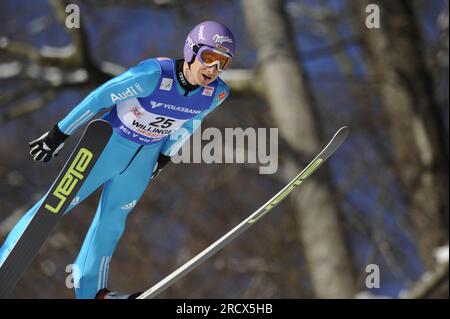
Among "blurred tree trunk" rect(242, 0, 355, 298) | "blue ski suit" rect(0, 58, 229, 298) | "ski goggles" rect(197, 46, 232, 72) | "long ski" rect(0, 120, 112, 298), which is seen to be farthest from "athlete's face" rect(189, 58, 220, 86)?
"blurred tree trunk" rect(242, 0, 355, 298)

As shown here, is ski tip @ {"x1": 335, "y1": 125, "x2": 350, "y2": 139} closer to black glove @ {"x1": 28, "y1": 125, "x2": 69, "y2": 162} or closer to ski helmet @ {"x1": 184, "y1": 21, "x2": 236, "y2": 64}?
ski helmet @ {"x1": 184, "y1": 21, "x2": 236, "y2": 64}

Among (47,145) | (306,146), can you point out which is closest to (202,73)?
(47,145)

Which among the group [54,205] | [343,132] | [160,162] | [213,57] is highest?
[213,57]

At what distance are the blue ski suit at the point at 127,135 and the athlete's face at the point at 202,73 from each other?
138 mm

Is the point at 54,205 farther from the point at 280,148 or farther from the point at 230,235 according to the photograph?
the point at 280,148

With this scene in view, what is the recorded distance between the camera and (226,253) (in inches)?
680

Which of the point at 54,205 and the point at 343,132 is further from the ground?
the point at 343,132

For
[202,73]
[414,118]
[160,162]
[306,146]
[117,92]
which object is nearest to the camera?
[202,73]

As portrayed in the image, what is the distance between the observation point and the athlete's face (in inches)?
132

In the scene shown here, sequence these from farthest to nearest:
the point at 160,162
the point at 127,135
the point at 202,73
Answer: the point at 160,162, the point at 127,135, the point at 202,73

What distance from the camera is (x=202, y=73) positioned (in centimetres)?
339

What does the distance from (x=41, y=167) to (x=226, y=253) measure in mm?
5078

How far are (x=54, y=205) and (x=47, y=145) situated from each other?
289mm
